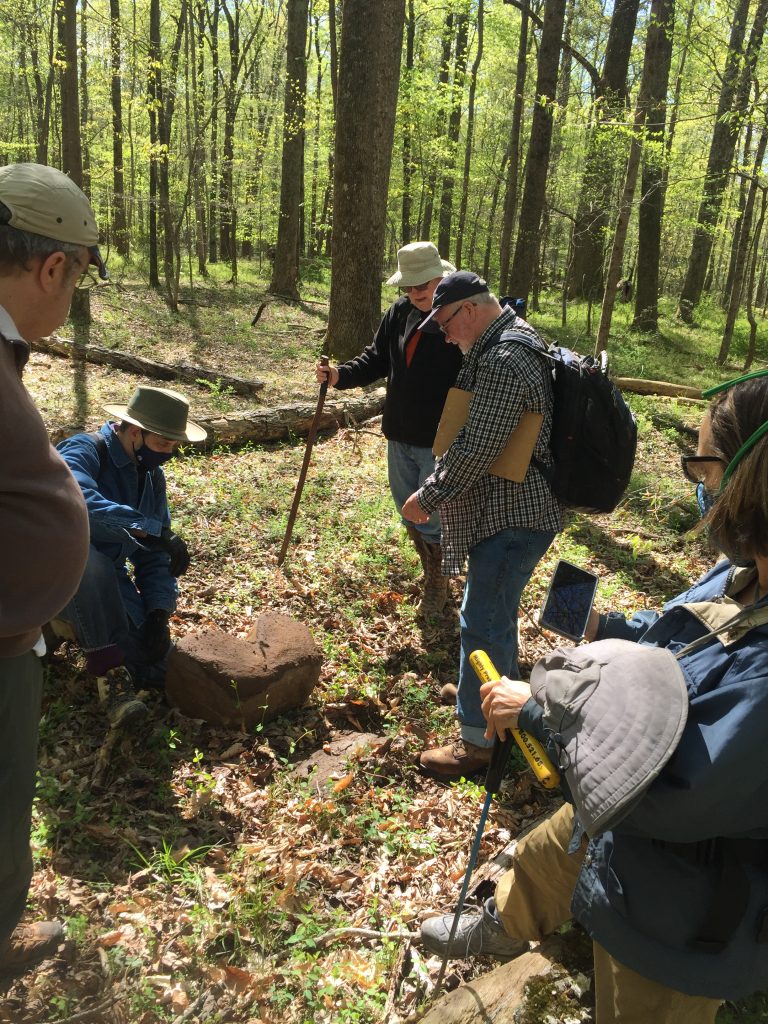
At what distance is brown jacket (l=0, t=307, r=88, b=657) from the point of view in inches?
63.2

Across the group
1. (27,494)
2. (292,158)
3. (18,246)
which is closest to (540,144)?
(292,158)

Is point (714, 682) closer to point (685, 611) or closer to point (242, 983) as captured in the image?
point (685, 611)

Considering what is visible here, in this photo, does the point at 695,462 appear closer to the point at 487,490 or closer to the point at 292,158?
the point at 487,490

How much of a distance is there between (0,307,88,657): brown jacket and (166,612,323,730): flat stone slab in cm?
236

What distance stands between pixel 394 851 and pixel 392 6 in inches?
387

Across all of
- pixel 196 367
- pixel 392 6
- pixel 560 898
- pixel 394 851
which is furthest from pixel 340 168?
pixel 560 898

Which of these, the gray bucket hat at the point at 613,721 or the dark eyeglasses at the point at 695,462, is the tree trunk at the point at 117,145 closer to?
Result: the dark eyeglasses at the point at 695,462

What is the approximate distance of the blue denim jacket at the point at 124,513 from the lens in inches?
154

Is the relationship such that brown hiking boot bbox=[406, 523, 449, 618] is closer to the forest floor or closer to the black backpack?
the forest floor

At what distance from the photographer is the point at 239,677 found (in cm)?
410

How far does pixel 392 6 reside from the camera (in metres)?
8.81

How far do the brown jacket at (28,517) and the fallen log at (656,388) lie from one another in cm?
1070

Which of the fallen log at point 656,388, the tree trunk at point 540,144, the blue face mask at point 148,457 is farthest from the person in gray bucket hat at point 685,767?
the tree trunk at point 540,144

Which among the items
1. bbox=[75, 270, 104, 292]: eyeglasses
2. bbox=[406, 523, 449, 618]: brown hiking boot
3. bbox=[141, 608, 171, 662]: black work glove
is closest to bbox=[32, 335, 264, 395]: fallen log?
bbox=[75, 270, 104, 292]: eyeglasses
